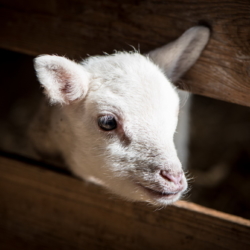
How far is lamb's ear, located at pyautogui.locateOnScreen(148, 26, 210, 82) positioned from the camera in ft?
6.04

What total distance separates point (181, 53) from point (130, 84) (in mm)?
450

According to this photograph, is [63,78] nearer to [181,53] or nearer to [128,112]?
[128,112]

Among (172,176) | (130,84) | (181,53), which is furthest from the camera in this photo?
(181,53)

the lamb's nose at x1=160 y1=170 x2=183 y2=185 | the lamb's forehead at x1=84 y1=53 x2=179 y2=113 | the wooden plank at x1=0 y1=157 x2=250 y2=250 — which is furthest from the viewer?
the wooden plank at x1=0 y1=157 x2=250 y2=250

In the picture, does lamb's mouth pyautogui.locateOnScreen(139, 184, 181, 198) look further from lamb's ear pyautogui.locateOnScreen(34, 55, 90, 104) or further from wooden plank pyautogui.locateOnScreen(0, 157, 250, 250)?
lamb's ear pyautogui.locateOnScreen(34, 55, 90, 104)

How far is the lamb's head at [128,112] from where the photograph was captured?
167 centimetres

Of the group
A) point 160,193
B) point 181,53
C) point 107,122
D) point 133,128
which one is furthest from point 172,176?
point 181,53

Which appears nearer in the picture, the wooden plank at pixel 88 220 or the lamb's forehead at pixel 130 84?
the lamb's forehead at pixel 130 84

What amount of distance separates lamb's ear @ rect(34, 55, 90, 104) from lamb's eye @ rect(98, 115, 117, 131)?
22 centimetres

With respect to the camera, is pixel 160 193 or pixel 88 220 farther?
pixel 88 220

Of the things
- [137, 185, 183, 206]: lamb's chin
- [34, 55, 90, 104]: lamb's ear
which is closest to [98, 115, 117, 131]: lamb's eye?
[34, 55, 90, 104]: lamb's ear

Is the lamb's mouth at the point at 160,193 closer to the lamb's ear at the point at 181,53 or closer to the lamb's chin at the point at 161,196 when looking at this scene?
the lamb's chin at the point at 161,196

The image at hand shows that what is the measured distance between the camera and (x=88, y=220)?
7.59 ft

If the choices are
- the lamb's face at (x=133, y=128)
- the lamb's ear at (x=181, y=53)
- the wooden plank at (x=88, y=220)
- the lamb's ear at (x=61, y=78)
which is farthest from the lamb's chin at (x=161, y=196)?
the lamb's ear at (x=181, y=53)
